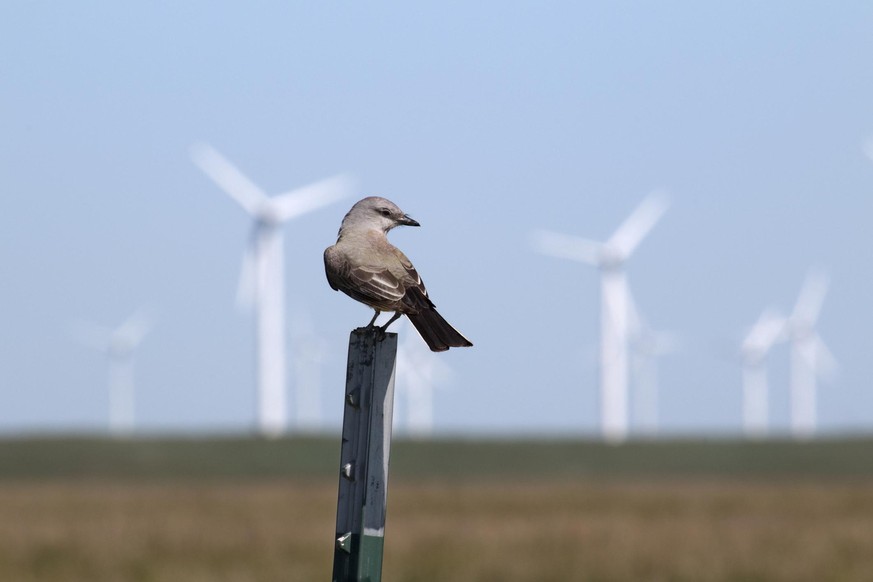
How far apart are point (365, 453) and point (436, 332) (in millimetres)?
1072

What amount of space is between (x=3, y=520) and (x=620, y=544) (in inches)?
654

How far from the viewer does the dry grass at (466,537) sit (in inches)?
1204

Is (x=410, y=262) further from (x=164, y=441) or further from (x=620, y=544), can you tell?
(x=164, y=441)

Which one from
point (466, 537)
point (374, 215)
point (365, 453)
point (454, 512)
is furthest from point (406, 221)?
point (454, 512)

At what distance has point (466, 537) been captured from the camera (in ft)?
119

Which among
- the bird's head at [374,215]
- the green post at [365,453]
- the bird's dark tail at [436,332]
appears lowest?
the green post at [365,453]

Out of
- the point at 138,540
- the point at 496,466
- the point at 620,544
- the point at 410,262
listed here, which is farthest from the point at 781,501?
the point at 410,262

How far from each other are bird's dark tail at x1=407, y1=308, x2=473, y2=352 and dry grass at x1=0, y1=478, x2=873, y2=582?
18.6 metres

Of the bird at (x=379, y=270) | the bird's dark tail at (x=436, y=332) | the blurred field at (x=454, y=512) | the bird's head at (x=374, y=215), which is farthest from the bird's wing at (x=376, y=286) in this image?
the blurred field at (x=454, y=512)

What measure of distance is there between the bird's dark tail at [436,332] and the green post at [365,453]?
1.85 ft

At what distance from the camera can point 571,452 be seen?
93.2 metres

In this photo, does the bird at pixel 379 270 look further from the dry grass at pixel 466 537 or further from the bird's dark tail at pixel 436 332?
the dry grass at pixel 466 537

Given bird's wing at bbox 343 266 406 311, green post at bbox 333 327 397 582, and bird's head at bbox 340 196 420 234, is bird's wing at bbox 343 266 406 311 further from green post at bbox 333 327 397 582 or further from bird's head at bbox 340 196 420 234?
green post at bbox 333 327 397 582

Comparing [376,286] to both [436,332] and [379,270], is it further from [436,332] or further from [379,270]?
[436,332]
